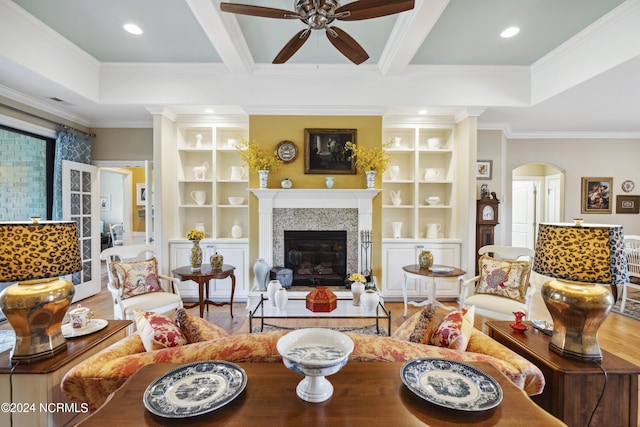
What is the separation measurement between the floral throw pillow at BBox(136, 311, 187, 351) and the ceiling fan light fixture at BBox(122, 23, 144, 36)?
2.85 m

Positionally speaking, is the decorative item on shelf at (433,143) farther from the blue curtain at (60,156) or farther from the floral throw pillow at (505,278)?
the blue curtain at (60,156)

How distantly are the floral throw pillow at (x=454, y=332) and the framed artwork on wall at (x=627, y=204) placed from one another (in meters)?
5.78

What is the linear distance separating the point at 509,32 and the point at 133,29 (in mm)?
3712

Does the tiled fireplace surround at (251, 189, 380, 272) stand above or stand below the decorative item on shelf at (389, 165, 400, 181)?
below

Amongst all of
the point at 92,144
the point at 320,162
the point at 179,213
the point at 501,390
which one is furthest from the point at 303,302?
the point at 92,144

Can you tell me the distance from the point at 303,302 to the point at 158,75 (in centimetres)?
333

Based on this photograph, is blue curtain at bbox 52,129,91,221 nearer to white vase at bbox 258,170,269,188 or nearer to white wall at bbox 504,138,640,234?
white vase at bbox 258,170,269,188

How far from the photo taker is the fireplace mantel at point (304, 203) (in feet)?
13.4

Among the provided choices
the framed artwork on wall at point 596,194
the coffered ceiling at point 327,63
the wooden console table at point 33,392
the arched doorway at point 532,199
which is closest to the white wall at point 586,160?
the framed artwork on wall at point 596,194

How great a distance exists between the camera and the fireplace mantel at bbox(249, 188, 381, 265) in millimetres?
4094

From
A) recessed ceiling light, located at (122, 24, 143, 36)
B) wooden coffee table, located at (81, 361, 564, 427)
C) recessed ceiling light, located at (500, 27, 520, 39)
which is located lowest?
wooden coffee table, located at (81, 361, 564, 427)

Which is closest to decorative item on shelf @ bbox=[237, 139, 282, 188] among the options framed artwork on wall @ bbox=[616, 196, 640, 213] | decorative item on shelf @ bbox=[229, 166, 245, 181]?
decorative item on shelf @ bbox=[229, 166, 245, 181]

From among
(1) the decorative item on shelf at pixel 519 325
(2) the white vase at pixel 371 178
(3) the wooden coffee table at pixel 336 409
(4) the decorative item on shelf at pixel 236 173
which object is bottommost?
(1) the decorative item on shelf at pixel 519 325

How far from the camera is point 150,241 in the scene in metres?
4.43
